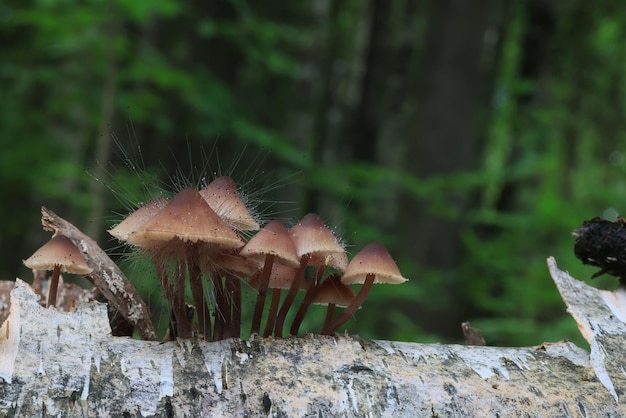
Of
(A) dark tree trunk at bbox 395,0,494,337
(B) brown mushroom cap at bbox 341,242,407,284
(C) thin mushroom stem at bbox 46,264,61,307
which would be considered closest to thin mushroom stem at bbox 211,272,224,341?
(B) brown mushroom cap at bbox 341,242,407,284

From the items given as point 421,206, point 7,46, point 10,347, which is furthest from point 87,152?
point 10,347

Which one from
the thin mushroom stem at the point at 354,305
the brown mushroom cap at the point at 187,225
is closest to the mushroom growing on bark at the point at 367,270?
the thin mushroom stem at the point at 354,305

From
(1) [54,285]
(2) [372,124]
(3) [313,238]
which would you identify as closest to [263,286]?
(3) [313,238]

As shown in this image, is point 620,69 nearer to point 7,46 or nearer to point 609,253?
point 609,253

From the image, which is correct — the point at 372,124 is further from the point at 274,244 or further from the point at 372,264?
the point at 274,244

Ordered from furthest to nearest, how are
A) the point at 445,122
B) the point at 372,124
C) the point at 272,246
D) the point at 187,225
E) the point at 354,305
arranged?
1. the point at 372,124
2. the point at 445,122
3. the point at 354,305
4. the point at 272,246
5. the point at 187,225

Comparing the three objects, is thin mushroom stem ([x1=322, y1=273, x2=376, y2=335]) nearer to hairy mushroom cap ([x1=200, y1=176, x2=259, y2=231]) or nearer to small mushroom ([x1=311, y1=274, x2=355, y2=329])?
small mushroom ([x1=311, y1=274, x2=355, y2=329])

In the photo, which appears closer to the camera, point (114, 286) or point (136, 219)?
point (136, 219)
